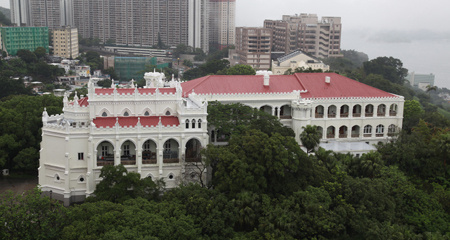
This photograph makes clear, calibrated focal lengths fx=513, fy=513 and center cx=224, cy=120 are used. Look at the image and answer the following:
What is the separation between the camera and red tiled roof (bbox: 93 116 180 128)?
50812mm

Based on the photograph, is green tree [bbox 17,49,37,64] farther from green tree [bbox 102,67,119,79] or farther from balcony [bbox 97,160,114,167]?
balcony [bbox 97,160,114,167]

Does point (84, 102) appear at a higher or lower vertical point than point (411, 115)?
higher

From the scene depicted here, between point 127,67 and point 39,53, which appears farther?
point 127,67

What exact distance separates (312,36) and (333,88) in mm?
116661

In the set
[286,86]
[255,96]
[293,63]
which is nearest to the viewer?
[255,96]

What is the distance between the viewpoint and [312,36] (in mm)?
178375

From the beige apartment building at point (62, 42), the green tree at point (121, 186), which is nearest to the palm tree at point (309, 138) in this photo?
the green tree at point (121, 186)

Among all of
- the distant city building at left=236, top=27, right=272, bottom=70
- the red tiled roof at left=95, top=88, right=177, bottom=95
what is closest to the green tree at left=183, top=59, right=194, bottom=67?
the distant city building at left=236, top=27, right=272, bottom=70

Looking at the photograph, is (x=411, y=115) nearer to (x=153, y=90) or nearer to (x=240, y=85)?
(x=240, y=85)

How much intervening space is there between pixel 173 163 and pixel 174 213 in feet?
32.6

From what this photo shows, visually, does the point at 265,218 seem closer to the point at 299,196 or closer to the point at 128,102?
the point at 299,196

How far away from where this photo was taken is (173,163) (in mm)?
50781

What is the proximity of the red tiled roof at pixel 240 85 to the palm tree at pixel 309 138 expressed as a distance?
8.27 metres

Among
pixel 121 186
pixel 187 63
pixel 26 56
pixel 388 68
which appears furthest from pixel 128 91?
pixel 187 63
